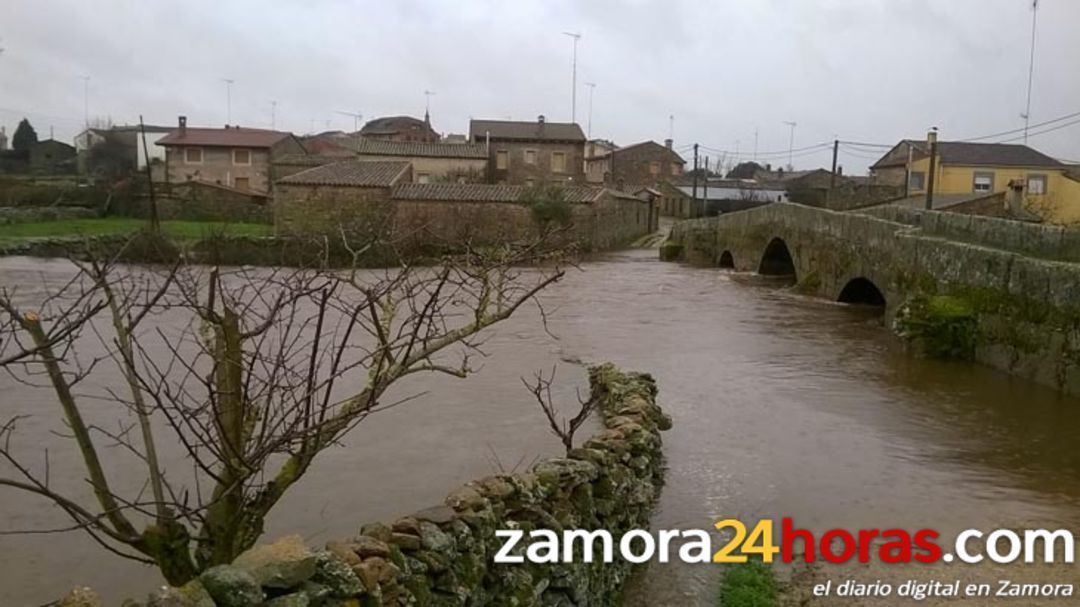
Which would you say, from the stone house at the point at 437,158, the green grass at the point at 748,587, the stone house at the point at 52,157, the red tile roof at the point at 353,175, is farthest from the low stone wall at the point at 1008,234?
the stone house at the point at 52,157

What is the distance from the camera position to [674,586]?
6.35 metres

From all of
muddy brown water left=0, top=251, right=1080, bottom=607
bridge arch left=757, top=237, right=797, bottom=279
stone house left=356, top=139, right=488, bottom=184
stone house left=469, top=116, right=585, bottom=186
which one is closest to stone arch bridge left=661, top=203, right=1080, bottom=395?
muddy brown water left=0, top=251, right=1080, bottom=607

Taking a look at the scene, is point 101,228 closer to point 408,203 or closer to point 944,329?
point 408,203

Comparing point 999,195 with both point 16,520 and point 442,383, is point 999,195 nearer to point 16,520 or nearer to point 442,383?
point 442,383

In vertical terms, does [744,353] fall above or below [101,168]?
below

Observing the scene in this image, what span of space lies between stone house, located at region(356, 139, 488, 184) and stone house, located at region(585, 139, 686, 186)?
44.1 feet

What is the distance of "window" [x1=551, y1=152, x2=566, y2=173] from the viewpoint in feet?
172

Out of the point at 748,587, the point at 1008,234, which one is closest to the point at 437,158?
the point at 1008,234

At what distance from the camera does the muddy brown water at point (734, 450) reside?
686 centimetres

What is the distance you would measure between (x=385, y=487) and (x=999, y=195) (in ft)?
101

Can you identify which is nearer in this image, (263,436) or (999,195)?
(263,436)

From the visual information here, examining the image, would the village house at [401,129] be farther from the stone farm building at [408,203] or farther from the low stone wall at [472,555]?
the low stone wall at [472,555]

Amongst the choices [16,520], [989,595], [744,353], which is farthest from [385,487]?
[744,353]

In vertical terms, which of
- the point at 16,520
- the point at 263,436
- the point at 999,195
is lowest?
the point at 16,520
